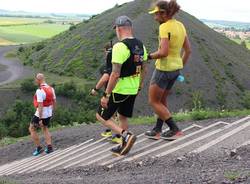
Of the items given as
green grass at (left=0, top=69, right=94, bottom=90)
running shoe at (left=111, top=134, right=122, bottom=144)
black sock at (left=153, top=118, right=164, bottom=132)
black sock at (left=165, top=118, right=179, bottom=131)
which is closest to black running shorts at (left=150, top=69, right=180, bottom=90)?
black sock at (left=165, top=118, right=179, bottom=131)

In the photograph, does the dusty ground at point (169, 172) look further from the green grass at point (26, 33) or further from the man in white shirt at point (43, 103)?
the green grass at point (26, 33)

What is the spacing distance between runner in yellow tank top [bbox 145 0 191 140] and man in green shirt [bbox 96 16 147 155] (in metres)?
0.30

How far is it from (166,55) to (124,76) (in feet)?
2.68

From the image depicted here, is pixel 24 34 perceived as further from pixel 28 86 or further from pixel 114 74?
pixel 114 74

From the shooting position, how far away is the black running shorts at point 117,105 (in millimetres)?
8539

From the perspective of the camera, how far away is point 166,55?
8.57 metres

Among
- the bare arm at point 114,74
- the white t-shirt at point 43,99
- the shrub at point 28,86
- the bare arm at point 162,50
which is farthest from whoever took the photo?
the shrub at point 28,86

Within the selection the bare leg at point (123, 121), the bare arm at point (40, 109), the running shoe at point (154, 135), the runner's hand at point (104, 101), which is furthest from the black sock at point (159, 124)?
the bare arm at point (40, 109)

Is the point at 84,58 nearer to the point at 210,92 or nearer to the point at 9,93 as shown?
the point at 9,93

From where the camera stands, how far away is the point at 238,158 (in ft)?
24.4

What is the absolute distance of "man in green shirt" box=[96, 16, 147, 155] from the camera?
26.6 ft

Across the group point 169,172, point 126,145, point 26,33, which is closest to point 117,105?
point 126,145

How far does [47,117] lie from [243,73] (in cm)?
5399

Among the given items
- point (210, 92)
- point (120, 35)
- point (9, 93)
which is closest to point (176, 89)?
point (210, 92)
